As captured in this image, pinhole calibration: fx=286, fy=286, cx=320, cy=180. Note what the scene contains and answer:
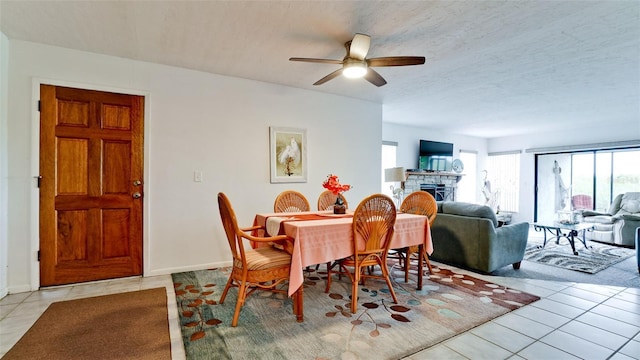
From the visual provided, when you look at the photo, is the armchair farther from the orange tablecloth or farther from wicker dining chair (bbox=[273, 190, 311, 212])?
wicker dining chair (bbox=[273, 190, 311, 212])

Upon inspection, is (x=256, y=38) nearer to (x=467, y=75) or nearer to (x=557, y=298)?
(x=467, y=75)

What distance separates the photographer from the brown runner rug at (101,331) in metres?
1.75

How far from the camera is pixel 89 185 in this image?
9.60ft

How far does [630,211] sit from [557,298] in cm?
451

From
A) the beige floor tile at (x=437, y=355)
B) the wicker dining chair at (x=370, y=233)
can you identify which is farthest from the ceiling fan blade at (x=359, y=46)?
the beige floor tile at (x=437, y=355)

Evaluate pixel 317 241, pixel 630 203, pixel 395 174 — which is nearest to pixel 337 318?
pixel 317 241

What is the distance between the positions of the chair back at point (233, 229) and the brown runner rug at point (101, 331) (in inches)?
26.6

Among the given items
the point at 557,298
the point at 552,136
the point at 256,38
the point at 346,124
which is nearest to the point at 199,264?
the point at 256,38

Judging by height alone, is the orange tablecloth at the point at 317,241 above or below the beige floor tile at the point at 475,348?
above

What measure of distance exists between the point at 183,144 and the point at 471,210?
346 cm

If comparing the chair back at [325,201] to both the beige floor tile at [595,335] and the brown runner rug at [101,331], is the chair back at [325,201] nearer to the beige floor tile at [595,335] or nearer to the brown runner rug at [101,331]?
the brown runner rug at [101,331]

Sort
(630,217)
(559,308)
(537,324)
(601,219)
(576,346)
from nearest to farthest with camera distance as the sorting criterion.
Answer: (576,346), (537,324), (559,308), (630,217), (601,219)

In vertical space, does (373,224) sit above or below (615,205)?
above

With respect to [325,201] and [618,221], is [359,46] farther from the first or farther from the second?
[618,221]
